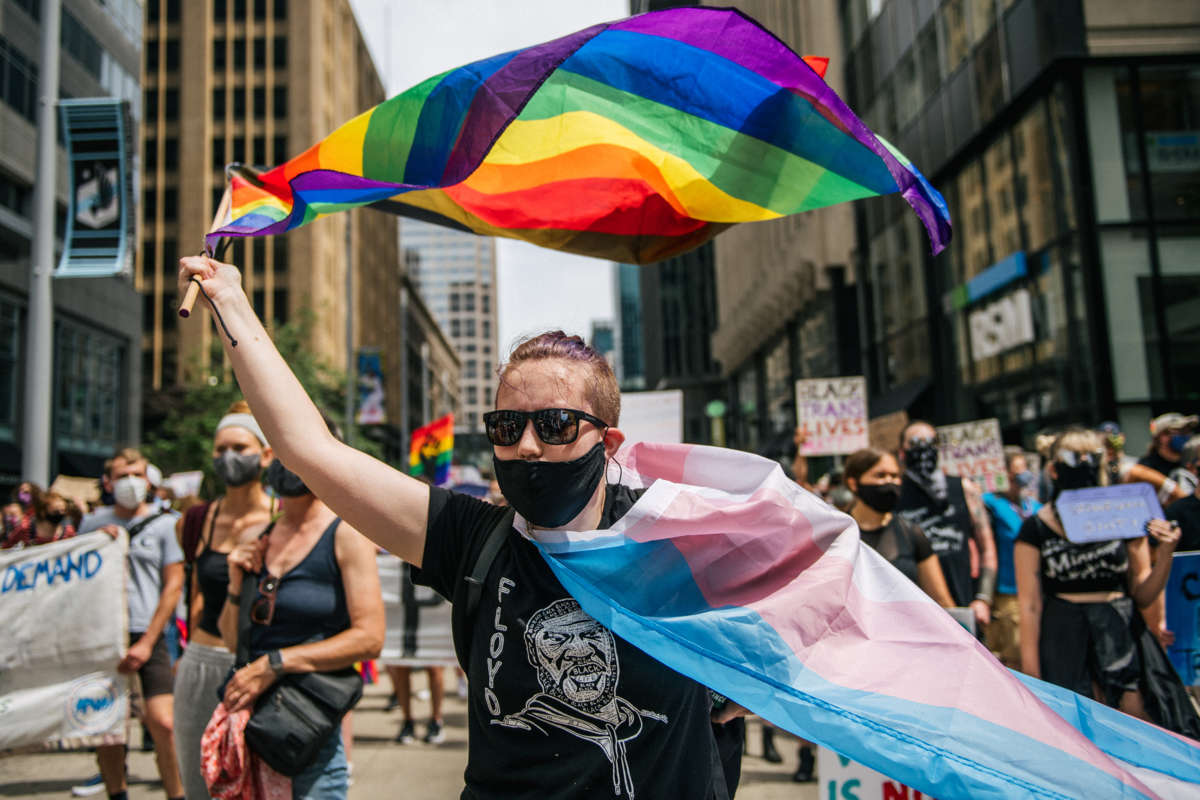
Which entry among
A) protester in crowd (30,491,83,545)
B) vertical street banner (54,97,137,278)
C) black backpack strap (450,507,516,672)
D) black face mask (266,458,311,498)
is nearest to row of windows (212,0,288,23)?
vertical street banner (54,97,137,278)

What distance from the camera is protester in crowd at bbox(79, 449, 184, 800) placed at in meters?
5.65

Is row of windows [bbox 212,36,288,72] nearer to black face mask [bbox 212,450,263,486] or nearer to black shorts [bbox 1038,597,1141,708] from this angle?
black face mask [bbox 212,450,263,486]

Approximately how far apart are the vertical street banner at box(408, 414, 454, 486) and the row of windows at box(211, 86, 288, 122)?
179ft

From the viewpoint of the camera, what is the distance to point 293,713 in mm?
3332

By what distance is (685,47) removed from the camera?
2961mm

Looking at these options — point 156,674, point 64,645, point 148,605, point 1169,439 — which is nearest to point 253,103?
point 148,605

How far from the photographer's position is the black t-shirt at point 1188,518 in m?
5.54

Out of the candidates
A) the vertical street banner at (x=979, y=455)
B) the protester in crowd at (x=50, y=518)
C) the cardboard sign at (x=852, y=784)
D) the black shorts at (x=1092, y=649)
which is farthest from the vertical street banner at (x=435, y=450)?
the black shorts at (x=1092, y=649)

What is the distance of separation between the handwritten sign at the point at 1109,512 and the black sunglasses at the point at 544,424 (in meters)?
3.44

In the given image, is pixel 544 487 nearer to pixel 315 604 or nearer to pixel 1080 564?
pixel 315 604

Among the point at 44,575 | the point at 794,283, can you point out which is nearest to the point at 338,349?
the point at 794,283

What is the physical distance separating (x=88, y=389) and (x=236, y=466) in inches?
1312

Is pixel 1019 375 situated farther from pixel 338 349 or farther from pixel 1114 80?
pixel 338 349

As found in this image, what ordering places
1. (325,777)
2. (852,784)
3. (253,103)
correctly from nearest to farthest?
(325,777) < (852,784) < (253,103)
